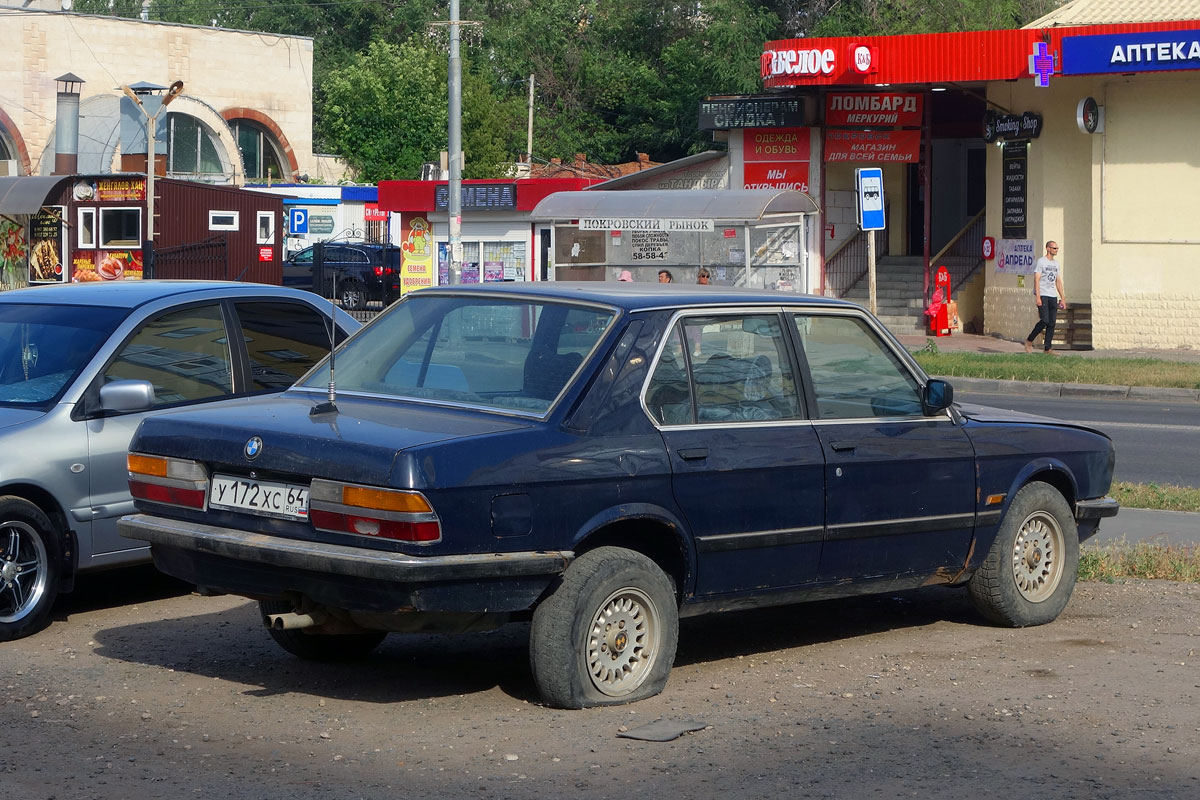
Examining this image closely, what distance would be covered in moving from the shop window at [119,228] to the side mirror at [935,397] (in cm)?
2973

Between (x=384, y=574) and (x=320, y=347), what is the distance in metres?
3.59

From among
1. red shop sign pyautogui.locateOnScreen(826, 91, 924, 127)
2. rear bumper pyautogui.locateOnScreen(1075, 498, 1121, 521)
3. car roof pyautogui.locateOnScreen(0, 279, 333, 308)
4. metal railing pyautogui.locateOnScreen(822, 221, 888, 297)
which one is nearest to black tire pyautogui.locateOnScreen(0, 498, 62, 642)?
car roof pyautogui.locateOnScreen(0, 279, 333, 308)

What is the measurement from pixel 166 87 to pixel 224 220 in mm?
25253

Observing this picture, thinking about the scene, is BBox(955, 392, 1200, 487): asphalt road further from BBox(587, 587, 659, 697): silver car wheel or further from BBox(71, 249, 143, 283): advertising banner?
BBox(71, 249, 143, 283): advertising banner

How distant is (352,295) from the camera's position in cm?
3894

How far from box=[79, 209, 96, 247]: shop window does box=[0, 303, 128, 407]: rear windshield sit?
27.8m

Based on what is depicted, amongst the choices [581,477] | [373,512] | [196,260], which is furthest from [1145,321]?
[373,512]

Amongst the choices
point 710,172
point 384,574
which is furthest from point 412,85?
point 384,574

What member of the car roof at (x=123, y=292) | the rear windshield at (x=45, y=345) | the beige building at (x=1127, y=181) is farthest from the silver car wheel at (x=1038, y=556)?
the beige building at (x=1127, y=181)

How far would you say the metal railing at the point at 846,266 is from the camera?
32.3 m

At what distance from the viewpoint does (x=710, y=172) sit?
111 ft

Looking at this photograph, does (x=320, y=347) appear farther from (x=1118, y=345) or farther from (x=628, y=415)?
(x=1118, y=345)

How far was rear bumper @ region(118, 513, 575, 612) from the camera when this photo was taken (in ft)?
16.2

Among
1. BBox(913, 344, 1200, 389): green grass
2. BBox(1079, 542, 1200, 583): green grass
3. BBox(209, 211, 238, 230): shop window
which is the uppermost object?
BBox(209, 211, 238, 230): shop window
